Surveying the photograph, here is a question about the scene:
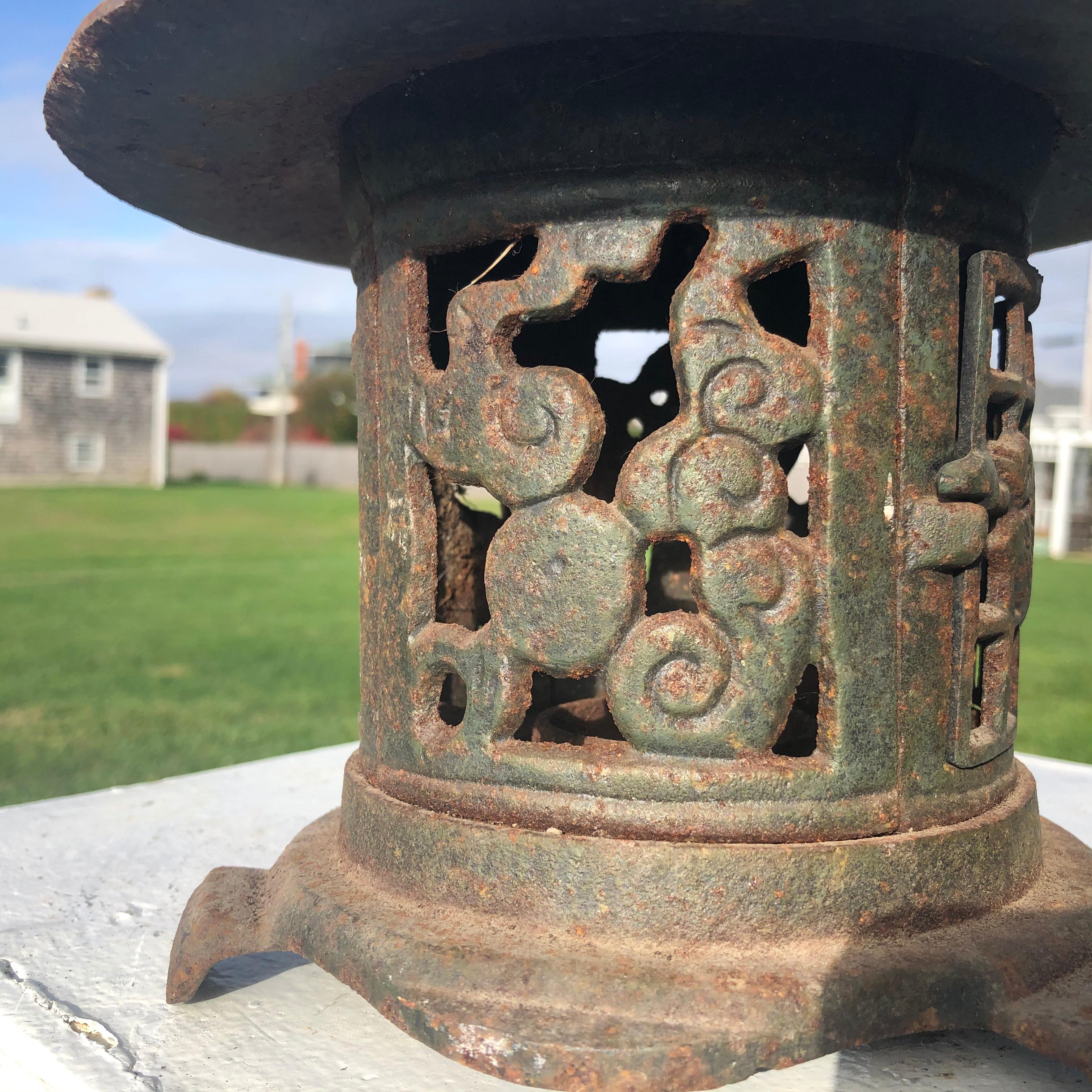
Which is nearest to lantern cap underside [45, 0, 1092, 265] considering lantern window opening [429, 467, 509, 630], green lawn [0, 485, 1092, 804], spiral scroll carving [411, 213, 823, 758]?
spiral scroll carving [411, 213, 823, 758]

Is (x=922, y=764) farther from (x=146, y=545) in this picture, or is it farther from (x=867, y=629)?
(x=146, y=545)

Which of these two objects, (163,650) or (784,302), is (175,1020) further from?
(163,650)

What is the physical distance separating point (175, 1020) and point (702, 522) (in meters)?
1.22

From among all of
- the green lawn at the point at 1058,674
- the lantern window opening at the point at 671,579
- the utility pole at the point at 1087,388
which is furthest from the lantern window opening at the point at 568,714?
the utility pole at the point at 1087,388

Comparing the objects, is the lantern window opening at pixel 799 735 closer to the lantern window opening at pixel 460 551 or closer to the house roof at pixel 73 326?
the lantern window opening at pixel 460 551

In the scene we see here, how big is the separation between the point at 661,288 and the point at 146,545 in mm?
12449

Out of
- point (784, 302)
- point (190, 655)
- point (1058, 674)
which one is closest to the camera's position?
point (784, 302)

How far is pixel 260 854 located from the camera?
2.71m

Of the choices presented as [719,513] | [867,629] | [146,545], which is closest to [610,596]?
[719,513]

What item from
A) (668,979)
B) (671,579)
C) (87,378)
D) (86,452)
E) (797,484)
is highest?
(87,378)

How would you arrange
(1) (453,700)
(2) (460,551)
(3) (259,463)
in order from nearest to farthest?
(2) (460,551) < (1) (453,700) < (3) (259,463)

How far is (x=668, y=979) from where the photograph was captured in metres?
1.58

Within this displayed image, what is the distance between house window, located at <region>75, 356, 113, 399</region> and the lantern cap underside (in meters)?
22.5

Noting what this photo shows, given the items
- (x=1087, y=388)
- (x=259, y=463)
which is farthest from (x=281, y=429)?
(x=1087, y=388)
